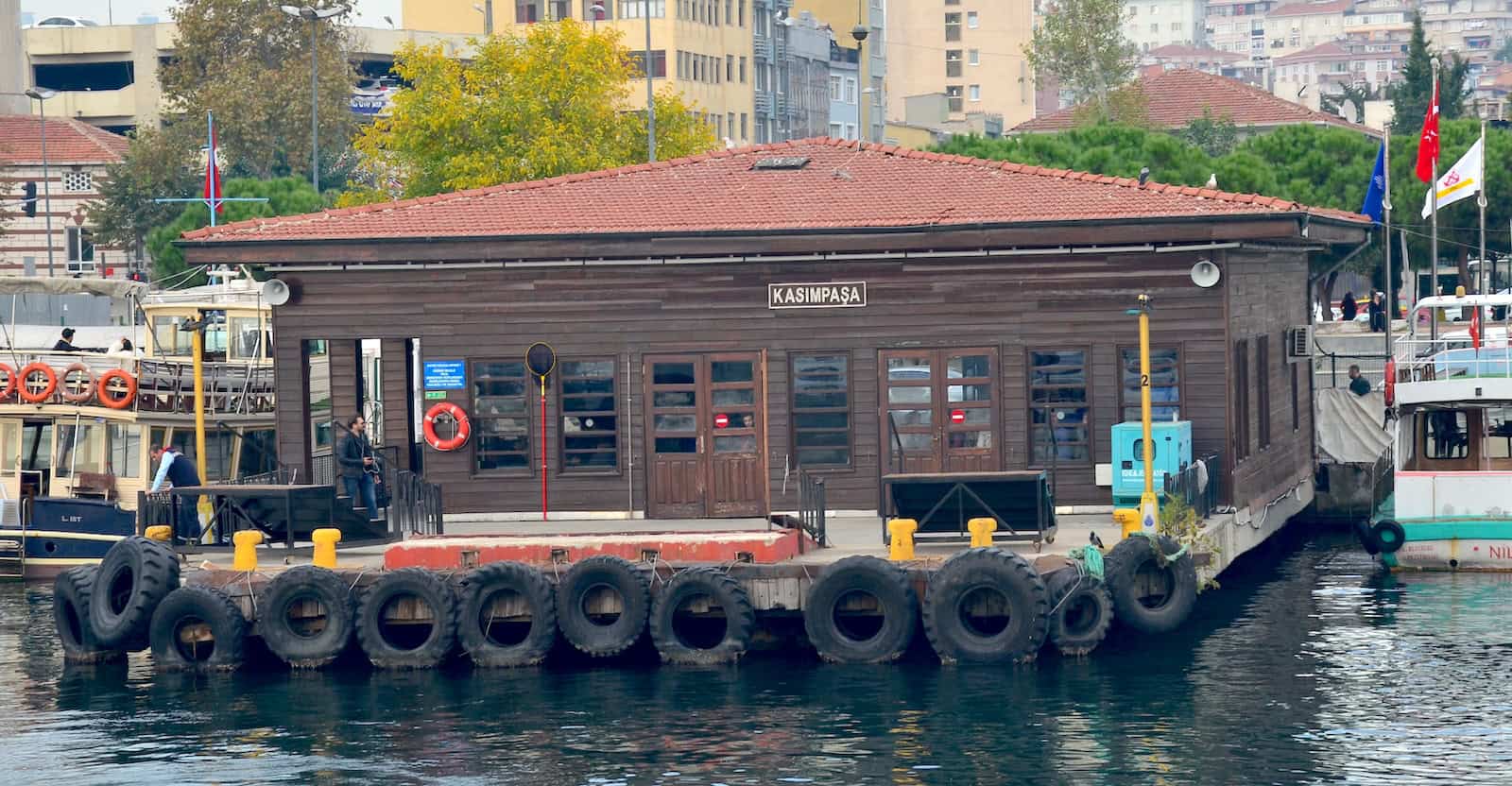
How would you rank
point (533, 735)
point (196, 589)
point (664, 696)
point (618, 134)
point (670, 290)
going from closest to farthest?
1. point (533, 735)
2. point (664, 696)
3. point (196, 589)
4. point (670, 290)
5. point (618, 134)

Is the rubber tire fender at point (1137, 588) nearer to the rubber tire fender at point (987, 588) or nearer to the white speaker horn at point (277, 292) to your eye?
the rubber tire fender at point (987, 588)

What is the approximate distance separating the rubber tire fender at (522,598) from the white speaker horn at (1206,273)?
9.84 metres

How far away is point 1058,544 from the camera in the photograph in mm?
26359

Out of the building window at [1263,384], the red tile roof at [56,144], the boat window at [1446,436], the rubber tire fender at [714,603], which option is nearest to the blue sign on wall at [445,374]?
the rubber tire fender at [714,603]

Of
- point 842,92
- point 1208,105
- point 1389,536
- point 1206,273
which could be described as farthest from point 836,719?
point 842,92

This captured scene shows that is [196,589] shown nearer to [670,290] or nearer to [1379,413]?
[670,290]

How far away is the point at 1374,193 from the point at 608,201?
18.4 meters

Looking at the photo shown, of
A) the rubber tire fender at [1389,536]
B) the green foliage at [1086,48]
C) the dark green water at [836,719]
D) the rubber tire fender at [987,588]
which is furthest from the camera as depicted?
the green foliage at [1086,48]

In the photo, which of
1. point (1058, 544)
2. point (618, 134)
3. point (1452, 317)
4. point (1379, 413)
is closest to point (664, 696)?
point (1058, 544)

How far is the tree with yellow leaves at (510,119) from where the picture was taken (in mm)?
60188

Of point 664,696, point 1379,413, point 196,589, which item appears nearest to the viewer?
point 664,696

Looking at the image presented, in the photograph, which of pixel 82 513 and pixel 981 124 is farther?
pixel 981 124

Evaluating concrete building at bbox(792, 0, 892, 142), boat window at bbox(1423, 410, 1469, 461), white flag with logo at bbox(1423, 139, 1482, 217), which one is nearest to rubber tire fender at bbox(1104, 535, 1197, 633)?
boat window at bbox(1423, 410, 1469, 461)

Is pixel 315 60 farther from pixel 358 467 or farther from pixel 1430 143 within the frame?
pixel 358 467
